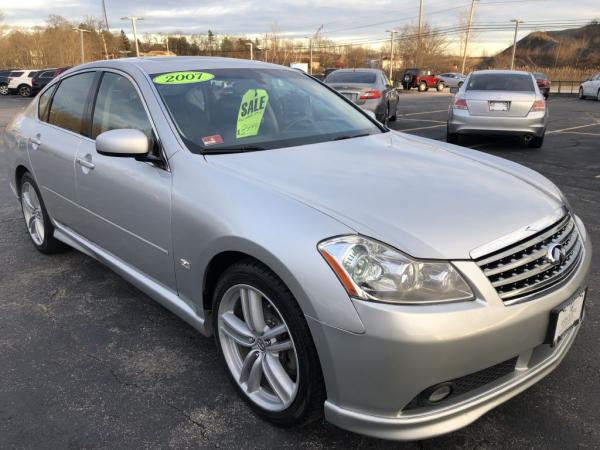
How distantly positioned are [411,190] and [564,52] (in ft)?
297

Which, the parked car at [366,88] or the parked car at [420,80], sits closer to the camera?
the parked car at [366,88]

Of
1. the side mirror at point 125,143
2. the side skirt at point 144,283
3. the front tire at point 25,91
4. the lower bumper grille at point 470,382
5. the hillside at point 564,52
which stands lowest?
the front tire at point 25,91

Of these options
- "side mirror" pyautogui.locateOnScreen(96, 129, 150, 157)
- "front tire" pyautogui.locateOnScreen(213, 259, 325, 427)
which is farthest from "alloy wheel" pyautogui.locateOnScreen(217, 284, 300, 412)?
"side mirror" pyautogui.locateOnScreen(96, 129, 150, 157)

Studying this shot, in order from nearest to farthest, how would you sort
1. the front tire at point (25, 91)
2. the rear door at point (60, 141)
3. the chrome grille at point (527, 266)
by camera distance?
1. the chrome grille at point (527, 266)
2. the rear door at point (60, 141)
3. the front tire at point (25, 91)

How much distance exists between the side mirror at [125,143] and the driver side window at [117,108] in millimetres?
179

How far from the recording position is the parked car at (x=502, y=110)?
9055 mm

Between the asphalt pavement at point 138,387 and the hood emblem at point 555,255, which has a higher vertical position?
the hood emblem at point 555,255

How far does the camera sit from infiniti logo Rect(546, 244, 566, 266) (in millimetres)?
2029

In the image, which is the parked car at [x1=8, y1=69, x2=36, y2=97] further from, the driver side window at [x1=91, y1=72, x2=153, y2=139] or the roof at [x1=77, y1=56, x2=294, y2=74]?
the driver side window at [x1=91, y1=72, x2=153, y2=139]

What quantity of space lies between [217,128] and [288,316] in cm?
128

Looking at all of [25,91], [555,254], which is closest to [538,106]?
[555,254]

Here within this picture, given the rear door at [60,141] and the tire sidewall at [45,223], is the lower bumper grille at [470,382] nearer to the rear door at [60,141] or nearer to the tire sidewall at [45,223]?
the rear door at [60,141]

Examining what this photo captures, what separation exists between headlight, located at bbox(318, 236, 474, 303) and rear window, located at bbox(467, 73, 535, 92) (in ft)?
28.7

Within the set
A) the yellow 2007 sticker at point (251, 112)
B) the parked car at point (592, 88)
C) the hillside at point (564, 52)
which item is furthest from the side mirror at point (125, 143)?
the hillside at point (564, 52)
